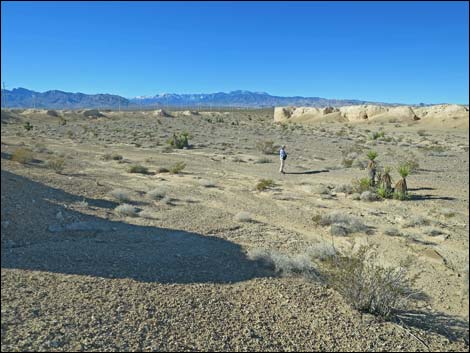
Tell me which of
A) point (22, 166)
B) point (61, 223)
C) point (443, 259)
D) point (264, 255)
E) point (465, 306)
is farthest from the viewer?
point (22, 166)

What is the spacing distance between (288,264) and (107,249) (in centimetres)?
390

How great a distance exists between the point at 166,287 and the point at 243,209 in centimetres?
751

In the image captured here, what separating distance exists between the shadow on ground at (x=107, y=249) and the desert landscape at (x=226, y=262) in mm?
51

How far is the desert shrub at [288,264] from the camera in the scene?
28.1 ft

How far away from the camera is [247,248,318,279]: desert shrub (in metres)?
8.58

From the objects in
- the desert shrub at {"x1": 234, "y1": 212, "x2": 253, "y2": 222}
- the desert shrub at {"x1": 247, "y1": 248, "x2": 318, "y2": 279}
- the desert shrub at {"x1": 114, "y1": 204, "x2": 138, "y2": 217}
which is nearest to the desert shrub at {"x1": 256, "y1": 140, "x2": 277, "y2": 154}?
the desert shrub at {"x1": 234, "y1": 212, "x2": 253, "y2": 222}

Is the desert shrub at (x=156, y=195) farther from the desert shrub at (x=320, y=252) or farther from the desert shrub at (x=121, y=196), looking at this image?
the desert shrub at (x=320, y=252)

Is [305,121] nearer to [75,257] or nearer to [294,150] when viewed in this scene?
[294,150]

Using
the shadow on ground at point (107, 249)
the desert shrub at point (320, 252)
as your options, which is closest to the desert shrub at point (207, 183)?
the shadow on ground at point (107, 249)

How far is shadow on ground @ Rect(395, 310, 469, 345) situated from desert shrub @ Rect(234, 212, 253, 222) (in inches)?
252

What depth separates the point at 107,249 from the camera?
30.3 ft

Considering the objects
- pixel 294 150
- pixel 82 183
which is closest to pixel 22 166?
pixel 82 183

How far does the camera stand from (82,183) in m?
16.9

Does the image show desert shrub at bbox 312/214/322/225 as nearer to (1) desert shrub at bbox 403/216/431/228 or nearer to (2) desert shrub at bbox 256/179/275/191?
(1) desert shrub at bbox 403/216/431/228
